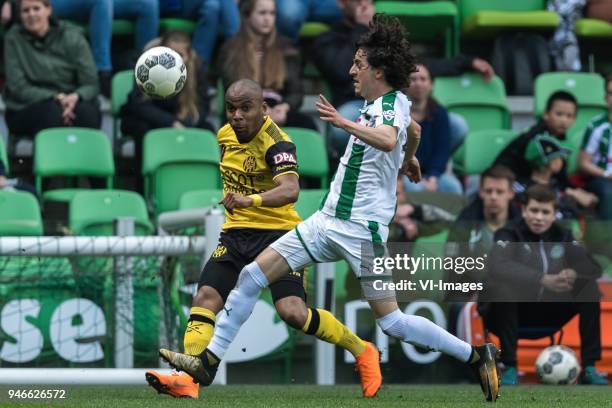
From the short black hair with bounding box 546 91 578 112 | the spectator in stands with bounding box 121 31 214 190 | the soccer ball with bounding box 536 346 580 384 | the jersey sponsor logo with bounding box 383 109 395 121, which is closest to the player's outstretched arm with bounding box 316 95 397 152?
the jersey sponsor logo with bounding box 383 109 395 121

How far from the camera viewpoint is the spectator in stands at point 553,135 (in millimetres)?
10797

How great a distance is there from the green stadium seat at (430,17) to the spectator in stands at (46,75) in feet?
9.56

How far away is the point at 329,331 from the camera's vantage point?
23.7 feet

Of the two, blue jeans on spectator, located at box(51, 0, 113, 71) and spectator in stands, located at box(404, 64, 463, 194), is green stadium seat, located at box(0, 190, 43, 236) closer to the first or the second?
blue jeans on spectator, located at box(51, 0, 113, 71)

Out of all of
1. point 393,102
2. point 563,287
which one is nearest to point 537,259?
point 563,287

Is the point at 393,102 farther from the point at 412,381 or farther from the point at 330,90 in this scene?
the point at 330,90

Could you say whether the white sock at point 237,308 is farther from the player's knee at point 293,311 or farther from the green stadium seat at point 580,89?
the green stadium seat at point 580,89

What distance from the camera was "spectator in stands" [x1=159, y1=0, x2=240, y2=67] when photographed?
11727 millimetres

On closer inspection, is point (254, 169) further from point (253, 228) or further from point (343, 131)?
point (343, 131)

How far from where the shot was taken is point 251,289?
666cm

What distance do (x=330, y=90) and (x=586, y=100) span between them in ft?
7.90

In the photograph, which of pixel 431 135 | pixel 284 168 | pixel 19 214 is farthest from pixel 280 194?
pixel 431 135

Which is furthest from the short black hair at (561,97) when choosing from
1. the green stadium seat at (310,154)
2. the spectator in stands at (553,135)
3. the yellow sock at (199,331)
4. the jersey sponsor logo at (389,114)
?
the yellow sock at (199,331)

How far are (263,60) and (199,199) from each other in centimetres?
188
